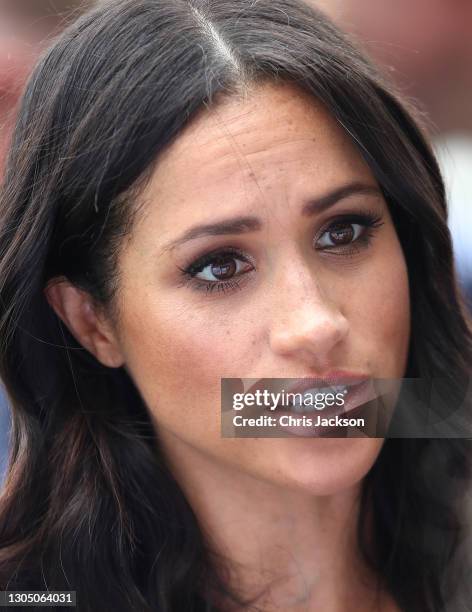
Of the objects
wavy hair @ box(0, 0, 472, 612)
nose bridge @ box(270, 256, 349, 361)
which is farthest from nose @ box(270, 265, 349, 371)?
wavy hair @ box(0, 0, 472, 612)

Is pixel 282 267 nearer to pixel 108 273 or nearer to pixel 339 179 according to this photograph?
pixel 339 179

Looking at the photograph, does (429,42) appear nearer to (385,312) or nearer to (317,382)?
(385,312)

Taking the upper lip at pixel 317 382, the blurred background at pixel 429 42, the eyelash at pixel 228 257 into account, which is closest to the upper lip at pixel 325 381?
the upper lip at pixel 317 382

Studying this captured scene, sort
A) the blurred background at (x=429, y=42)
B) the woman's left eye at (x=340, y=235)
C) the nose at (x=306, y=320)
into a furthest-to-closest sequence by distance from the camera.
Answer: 1. the blurred background at (x=429, y=42)
2. the woman's left eye at (x=340, y=235)
3. the nose at (x=306, y=320)

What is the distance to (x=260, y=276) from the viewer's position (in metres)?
1.14

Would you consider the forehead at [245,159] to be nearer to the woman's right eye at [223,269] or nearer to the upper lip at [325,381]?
the woman's right eye at [223,269]

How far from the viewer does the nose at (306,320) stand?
42.6 inches

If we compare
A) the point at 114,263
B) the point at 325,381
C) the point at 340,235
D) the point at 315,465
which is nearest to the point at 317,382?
the point at 325,381

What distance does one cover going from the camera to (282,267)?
3.70 feet

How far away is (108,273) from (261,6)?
1.57ft

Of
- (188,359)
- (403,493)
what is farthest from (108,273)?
(403,493)

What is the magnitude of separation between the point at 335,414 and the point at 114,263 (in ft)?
1.27

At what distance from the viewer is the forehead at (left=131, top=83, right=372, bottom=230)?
112cm

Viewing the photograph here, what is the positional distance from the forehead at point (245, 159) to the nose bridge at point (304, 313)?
109 millimetres
